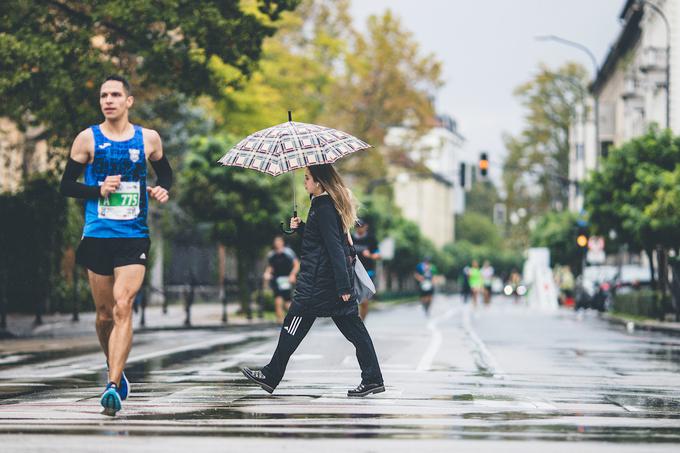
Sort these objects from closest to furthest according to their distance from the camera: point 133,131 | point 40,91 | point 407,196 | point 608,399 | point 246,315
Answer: point 133,131
point 608,399
point 40,91
point 246,315
point 407,196

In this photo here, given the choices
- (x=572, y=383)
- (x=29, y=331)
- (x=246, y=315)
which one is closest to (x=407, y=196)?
(x=246, y=315)

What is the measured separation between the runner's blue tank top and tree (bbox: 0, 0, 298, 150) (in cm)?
1165

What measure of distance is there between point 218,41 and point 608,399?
13.3 metres

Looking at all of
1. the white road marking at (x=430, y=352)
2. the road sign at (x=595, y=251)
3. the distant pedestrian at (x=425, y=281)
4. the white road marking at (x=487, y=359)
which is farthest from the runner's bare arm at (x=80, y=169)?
the road sign at (x=595, y=251)

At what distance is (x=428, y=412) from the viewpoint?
904 cm

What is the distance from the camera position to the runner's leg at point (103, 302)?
9.13m

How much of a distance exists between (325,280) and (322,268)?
89 mm

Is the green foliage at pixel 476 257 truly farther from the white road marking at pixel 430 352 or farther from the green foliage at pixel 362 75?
the white road marking at pixel 430 352

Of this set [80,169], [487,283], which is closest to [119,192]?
[80,169]

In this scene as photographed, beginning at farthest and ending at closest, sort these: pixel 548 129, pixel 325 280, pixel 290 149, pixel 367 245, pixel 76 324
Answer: pixel 548 129, pixel 76 324, pixel 367 245, pixel 290 149, pixel 325 280

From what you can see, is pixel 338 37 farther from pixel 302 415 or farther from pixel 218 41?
pixel 302 415

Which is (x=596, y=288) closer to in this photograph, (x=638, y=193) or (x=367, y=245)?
(x=638, y=193)

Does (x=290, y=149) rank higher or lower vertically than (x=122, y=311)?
higher

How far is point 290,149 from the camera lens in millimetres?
10328
